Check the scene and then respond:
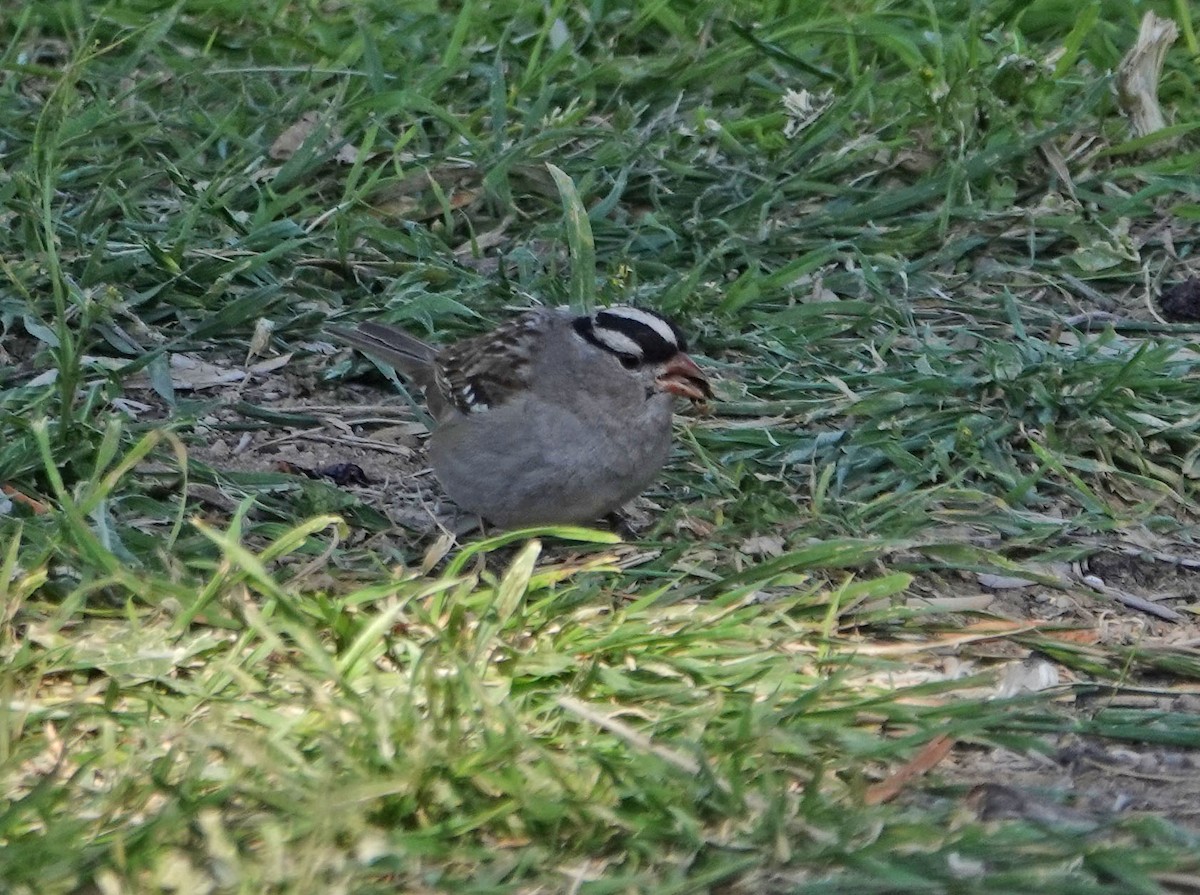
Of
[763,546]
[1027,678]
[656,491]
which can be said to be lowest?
[656,491]

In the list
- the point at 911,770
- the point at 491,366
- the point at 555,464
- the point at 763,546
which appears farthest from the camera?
the point at 491,366

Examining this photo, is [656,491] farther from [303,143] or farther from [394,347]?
[303,143]

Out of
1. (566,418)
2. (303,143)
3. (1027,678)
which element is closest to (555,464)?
(566,418)

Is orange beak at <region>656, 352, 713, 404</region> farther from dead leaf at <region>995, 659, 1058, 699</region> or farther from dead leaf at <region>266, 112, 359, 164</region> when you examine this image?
dead leaf at <region>266, 112, 359, 164</region>

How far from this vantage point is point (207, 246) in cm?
589

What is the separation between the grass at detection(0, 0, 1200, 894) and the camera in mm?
3234

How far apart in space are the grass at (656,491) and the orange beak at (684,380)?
30 cm

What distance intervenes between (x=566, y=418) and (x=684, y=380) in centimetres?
34

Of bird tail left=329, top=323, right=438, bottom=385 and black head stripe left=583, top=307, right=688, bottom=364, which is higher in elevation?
black head stripe left=583, top=307, right=688, bottom=364

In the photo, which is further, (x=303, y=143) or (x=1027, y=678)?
(x=303, y=143)

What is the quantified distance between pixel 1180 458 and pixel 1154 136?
5.72ft

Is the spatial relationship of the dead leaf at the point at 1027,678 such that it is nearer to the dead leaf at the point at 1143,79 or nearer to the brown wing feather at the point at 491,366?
the brown wing feather at the point at 491,366

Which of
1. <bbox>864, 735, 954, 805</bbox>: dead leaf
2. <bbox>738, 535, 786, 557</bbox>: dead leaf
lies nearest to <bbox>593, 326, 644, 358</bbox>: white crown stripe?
<bbox>738, 535, 786, 557</bbox>: dead leaf

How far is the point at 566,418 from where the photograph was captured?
4719 millimetres
